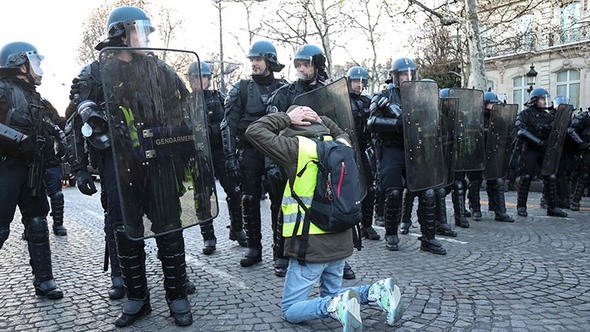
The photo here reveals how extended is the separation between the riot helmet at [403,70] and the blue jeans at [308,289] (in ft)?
8.88

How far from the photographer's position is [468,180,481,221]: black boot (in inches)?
296

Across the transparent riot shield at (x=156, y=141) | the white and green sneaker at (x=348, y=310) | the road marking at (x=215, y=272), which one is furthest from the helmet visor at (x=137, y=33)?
the road marking at (x=215, y=272)

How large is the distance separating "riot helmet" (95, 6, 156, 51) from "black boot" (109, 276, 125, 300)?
1864 mm

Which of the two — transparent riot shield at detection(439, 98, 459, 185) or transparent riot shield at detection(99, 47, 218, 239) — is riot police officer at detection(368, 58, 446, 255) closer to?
transparent riot shield at detection(439, 98, 459, 185)

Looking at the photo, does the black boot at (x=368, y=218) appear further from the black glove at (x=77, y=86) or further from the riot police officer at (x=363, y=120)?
the black glove at (x=77, y=86)

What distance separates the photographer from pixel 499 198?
7.45 meters

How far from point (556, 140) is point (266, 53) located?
522 centimetres

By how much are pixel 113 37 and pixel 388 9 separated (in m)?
14.1

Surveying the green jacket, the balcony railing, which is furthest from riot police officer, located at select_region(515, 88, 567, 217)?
the balcony railing

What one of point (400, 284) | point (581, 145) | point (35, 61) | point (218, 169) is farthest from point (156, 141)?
point (581, 145)

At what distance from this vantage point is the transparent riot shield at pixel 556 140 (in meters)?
7.63

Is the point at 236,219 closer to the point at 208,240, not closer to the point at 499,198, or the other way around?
Result: the point at 208,240

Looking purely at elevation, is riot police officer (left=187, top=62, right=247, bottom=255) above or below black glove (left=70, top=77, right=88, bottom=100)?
below

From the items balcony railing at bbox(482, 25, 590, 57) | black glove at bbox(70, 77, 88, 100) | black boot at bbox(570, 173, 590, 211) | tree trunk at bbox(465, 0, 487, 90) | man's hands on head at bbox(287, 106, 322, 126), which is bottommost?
black boot at bbox(570, 173, 590, 211)
